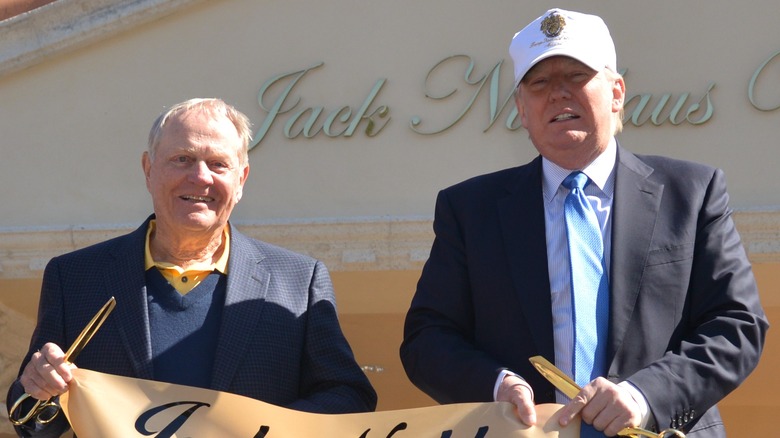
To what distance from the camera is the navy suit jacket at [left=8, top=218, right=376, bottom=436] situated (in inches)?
146

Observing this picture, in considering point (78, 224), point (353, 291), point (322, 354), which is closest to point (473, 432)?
point (322, 354)

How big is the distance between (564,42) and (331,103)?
2.92 m

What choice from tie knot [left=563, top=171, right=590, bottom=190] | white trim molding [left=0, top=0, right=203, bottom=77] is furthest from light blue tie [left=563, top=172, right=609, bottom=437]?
white trim molding [left=0, top=0, right=203, bottom=77]

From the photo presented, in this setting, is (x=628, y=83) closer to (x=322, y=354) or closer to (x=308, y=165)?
(x=308, y=165)

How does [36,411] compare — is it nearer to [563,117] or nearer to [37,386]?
[37,386]

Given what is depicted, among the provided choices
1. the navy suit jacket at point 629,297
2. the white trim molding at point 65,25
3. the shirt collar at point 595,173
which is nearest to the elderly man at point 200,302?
the navy suit jacket at point 629,297

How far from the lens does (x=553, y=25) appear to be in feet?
Answer: 12.0

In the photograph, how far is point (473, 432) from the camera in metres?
3.32

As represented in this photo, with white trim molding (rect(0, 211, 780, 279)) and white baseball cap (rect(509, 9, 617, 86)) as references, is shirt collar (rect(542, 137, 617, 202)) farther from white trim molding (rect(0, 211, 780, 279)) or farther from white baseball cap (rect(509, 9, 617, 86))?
white trim molding (rect(0, 211, 780, 279))

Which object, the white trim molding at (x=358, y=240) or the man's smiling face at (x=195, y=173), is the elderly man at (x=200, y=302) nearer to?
the man's smiling face at (x=195, y=173)

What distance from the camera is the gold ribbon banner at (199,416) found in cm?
344

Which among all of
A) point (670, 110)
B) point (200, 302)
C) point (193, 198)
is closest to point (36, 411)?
point (200, 302)

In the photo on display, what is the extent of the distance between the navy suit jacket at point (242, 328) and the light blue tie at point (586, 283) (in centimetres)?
71

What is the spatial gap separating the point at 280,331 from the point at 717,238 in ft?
4.12
